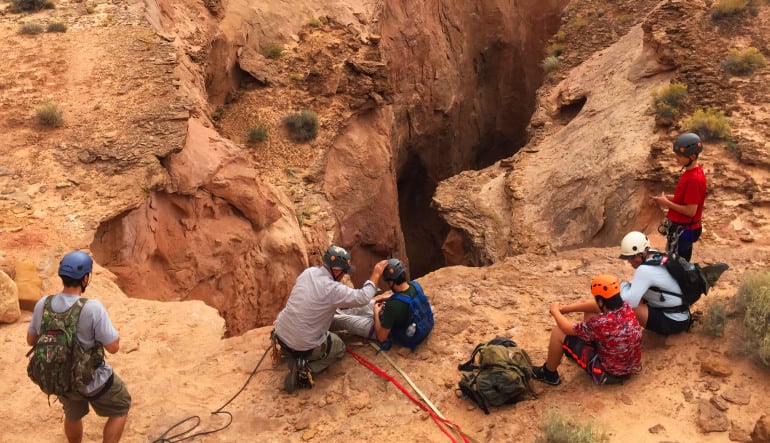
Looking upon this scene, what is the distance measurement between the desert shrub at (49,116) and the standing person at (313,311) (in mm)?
7174

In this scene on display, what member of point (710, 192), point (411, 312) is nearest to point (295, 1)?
point (710, 192)

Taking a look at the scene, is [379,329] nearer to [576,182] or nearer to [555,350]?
[555,350]

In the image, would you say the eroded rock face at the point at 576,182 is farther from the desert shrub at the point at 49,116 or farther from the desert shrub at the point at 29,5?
the desert shrub at the point at 29,5

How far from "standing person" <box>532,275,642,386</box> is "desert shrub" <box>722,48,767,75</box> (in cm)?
1063

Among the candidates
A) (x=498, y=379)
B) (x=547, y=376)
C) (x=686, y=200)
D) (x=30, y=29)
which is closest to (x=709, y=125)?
(x=686, y=200)

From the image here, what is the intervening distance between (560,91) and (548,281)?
1130 centimetres

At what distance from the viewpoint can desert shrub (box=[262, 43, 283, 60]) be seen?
17.8m

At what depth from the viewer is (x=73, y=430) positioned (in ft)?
16.4

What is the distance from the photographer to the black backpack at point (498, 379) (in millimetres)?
5277

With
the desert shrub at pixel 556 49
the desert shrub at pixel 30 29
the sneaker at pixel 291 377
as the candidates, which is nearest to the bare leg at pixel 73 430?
the sneaker at pixel 291 377

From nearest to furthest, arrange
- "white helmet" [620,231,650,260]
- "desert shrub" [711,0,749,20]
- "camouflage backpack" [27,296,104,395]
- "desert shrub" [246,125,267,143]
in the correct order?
"camouflage backpack" [27,296,104,395] < "white helmet" [620,231,650,260] < "desert shrub" [711,0,749,20] < "desert shrub" [246,125,267,143]

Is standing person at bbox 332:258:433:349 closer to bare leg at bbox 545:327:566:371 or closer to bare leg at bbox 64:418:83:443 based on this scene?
bare leg at bbox 545:327:566:371

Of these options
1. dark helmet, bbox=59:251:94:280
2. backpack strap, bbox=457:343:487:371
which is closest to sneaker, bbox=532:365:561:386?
backpack strap, bbox=457:343:487:371

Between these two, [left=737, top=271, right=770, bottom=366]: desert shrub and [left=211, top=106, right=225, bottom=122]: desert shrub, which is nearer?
[left=737, top=271, right=770, bottom=366]: desert shrub
